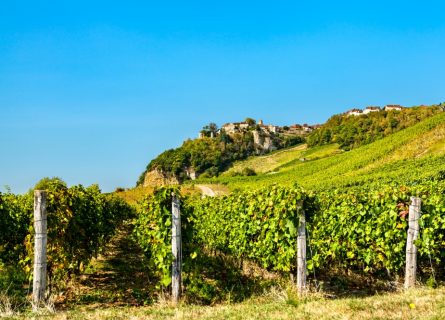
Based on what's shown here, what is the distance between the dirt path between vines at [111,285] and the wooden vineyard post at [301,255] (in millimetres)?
2814

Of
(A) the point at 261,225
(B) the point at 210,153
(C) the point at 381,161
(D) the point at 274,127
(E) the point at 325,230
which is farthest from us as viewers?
(D) the point at 274,127

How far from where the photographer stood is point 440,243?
29.5 feet

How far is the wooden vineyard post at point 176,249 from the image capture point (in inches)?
312

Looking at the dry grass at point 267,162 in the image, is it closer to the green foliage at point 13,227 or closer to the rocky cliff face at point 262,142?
the rocky cliff face at point 262,142

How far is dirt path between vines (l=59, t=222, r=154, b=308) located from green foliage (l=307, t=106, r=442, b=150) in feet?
287

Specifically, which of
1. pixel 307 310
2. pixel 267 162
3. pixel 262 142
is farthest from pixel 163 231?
pixel 262 142

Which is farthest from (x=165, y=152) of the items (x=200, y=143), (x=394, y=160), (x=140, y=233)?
(x=140, y=233)

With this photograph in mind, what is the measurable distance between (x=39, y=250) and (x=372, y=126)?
10048 centimetres

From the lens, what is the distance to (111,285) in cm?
978

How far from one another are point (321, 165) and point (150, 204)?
6452 centimetres

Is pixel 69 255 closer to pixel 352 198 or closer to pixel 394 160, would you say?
pixel 352 198

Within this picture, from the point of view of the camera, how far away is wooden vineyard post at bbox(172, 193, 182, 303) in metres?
7.93

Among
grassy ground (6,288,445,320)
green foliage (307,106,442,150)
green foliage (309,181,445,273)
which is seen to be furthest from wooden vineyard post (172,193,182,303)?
green foliage (307,106,442,150)

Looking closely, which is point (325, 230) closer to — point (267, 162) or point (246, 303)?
point (246, 303)
